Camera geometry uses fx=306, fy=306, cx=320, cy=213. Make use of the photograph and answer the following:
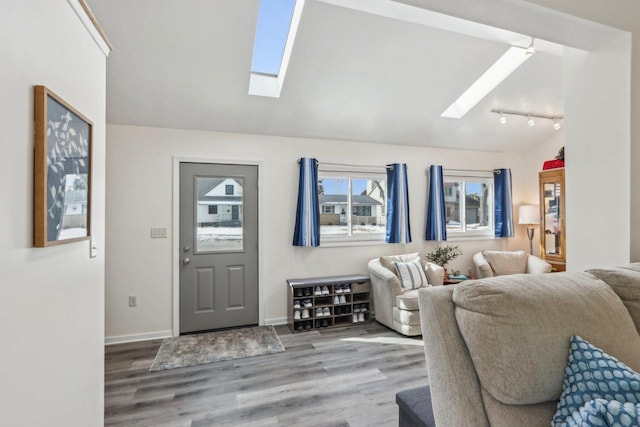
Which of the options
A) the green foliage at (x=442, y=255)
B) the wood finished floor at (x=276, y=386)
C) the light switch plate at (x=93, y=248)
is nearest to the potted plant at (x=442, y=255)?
the green foliage at (x=442, y=255)

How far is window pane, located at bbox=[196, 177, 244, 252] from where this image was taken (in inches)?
140

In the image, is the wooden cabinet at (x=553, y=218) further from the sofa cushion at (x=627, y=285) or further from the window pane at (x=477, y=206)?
the sofa cushion at (x=627, y=285)

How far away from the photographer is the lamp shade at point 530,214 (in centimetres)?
472

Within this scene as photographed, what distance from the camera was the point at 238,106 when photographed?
10.8 ft

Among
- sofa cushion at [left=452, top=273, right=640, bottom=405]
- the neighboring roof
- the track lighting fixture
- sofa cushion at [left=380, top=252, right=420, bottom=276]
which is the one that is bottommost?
sofa cushion at [left=380, top=252, right=420, bottom=276]

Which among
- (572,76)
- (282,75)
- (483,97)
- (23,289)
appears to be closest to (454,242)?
(483,97)

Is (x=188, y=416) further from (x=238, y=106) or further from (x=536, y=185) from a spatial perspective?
(x=536, y=185)

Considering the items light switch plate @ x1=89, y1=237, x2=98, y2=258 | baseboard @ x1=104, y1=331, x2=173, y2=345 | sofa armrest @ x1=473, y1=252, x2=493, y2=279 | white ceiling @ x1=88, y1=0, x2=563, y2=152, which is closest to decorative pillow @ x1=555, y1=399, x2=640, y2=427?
light switch plate @ x1=89, y1=237, x2=98, y2=258

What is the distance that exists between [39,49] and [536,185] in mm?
5960

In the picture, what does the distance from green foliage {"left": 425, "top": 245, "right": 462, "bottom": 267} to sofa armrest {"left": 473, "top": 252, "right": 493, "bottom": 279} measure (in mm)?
323

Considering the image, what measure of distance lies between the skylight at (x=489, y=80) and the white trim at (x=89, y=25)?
3354 mm

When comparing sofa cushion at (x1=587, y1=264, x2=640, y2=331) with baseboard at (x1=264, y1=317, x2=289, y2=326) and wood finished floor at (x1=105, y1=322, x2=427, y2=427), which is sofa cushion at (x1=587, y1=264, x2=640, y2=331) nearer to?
wood finished floor at (x1=105, y1=322, x2=427, y2=427)

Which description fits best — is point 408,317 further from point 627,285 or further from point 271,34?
point 271,34

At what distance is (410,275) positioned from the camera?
3.77 metres
